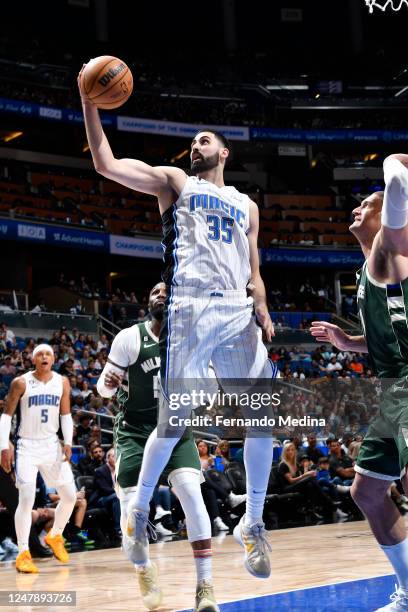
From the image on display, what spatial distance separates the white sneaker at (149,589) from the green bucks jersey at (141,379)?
1.24 m

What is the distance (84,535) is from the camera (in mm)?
11227

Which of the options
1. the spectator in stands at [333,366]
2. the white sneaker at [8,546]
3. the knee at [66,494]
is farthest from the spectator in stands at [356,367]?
the knee at [66,494]

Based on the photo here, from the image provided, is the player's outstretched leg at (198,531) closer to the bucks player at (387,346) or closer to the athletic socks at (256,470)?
the athletic socks at (256,470)

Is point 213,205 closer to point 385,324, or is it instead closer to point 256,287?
point 256,287

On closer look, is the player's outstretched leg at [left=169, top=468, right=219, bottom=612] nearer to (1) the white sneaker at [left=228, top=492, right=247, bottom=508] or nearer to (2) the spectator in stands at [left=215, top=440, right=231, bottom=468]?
(1) the white sneaker at [left=228, top=492, right=247, bottom=508]

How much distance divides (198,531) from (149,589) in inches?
29.7

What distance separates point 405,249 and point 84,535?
8.05 m

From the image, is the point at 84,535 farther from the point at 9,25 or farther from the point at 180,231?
the point at 9,25

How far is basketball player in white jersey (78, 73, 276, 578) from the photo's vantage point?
4688mm

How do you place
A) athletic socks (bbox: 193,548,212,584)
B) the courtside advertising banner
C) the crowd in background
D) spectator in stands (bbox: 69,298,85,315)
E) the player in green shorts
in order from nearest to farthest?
athletic socks (bbox: 193,548,212,584)
the player in green shorts
the crowd in background
spectator in stands (bbox: 69,298,85,315)
the courtside advertising banner

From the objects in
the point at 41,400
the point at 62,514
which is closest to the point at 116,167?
the point at 41,400

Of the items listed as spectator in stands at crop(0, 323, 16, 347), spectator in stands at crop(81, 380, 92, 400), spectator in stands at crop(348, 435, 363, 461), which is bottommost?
spectator in stands at crop(348, 435, 363, 461)

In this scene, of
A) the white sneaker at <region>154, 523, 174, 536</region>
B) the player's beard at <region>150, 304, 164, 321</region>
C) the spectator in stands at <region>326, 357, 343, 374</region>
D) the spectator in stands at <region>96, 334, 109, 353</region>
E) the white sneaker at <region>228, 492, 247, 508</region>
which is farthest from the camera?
the spectator in stands at <region>326, 357, 343, 374</region>

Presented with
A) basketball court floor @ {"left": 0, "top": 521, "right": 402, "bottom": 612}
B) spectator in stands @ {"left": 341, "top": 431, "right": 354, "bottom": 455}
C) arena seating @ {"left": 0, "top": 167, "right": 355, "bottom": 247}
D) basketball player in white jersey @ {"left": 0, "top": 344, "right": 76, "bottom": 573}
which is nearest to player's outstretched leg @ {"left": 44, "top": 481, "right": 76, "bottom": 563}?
basketball player in white jersey @ {"left": 0, "top": 344, "right": 76, "bottom": 573}
